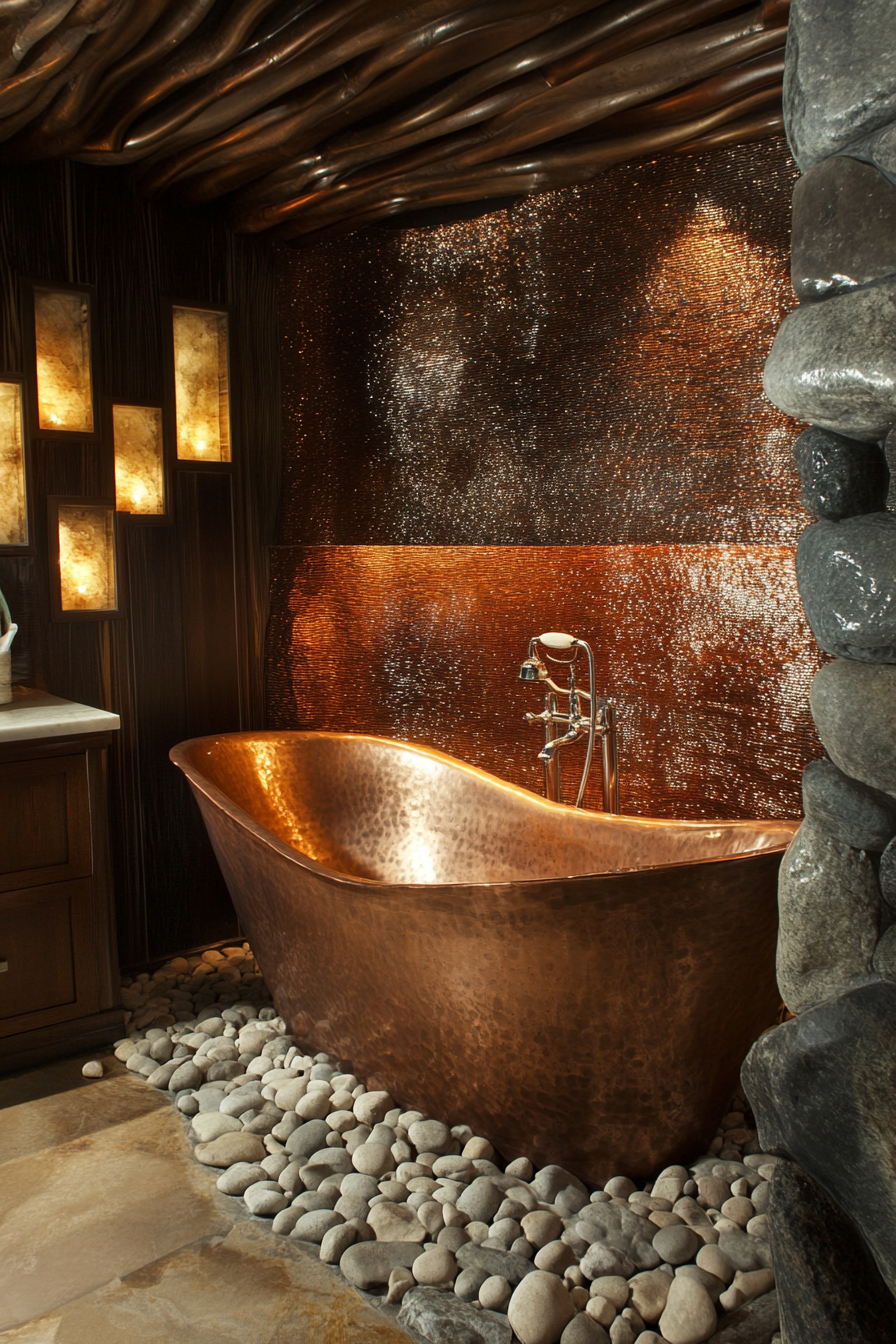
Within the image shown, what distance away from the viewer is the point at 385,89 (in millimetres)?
2449

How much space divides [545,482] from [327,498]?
893 mm

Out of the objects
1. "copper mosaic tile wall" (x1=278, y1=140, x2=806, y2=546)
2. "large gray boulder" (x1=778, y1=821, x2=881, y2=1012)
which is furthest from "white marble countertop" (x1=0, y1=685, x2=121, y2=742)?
"large gray boulder" (x1=778, y1=821, x2=881, y2=1012)

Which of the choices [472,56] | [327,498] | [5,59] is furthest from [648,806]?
[5,59]

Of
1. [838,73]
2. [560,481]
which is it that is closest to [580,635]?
[560,481]

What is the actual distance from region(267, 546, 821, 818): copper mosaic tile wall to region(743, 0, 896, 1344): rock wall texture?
3.99 ft

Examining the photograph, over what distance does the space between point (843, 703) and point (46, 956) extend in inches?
84.9

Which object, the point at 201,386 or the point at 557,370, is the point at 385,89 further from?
the point at 201,386

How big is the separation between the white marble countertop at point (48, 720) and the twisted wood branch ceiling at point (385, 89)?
4.87 ft

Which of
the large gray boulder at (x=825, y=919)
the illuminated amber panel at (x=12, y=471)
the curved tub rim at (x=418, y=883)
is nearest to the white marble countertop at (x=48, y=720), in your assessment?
the curved tub rim at (x=418, y=883)

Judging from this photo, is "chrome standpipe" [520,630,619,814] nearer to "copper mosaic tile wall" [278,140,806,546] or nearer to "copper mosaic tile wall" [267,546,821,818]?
"copper mosaic tile wall" [267,546,821,818]

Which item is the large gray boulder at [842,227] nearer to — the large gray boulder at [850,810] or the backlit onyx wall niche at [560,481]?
the large gray boulder at [850,810]

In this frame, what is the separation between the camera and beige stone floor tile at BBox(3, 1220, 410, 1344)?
1640 millimetres

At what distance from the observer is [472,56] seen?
7.48 ft

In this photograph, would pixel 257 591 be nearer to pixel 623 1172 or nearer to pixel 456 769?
pixel 456 769
